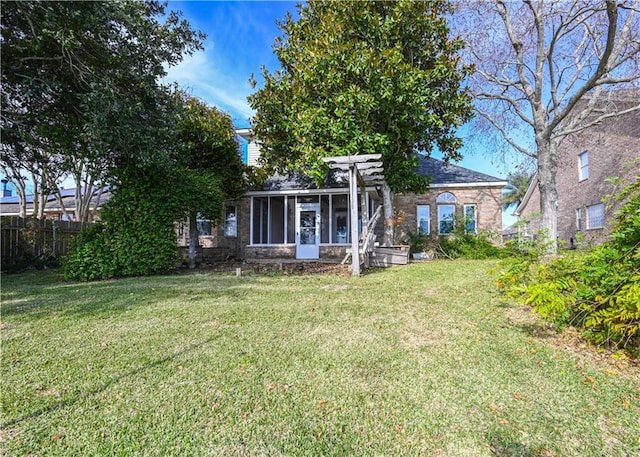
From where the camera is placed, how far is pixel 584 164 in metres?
17.5

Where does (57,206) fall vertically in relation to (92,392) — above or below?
above

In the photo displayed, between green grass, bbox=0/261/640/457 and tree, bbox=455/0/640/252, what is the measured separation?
376 inches

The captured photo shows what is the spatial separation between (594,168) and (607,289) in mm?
17789

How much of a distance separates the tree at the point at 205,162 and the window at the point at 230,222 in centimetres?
212

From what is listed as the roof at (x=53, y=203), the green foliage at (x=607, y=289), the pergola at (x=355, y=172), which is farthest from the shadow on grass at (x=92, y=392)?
the roof at (x=53, y=203)

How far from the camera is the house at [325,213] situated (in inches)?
557

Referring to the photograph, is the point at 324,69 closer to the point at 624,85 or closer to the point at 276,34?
the point at 276,34

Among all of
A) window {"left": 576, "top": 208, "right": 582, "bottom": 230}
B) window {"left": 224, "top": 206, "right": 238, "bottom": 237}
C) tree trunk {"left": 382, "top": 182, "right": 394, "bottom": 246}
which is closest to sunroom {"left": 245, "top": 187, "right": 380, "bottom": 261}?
window {"left": 224, "top": 206, "right": 238, "bottom": 237}

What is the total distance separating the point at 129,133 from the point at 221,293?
14.8 ft

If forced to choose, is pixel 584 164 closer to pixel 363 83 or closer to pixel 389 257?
pixel 389 257

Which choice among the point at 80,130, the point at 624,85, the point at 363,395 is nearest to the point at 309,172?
the point at 80,130

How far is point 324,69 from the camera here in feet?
31.0

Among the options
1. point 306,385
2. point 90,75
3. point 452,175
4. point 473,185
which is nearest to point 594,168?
point 473,185

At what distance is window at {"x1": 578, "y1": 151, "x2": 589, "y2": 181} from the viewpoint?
1719cm
